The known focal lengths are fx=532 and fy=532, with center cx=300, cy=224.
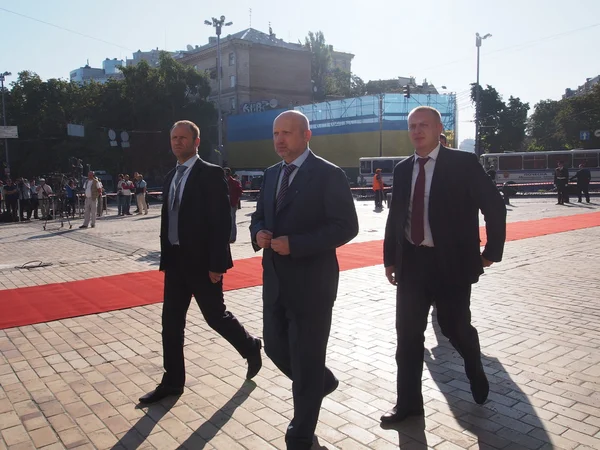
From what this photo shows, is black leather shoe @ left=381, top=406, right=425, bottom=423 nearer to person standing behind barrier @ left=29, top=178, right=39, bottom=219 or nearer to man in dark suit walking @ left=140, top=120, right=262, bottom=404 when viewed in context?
man in dark suit walking @ left=140, top=120, right=262, bottom=404

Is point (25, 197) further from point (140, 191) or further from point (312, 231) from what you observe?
point (312, 231)


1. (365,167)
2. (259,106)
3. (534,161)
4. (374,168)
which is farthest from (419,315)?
(259,106)

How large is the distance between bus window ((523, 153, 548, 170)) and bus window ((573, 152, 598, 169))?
5.64 ft

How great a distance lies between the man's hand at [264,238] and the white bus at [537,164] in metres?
34.5

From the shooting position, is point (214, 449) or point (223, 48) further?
point (223, 48)

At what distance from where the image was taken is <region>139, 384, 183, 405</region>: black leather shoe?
3.73 metres

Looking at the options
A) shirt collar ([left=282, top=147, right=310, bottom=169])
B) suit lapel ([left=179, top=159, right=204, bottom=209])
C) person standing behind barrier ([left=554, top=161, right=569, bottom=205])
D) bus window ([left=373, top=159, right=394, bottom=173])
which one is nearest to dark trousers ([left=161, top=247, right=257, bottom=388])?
suit lapel ([left=179, top=159, right=204, bottom=209])

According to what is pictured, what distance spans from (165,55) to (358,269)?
141ft

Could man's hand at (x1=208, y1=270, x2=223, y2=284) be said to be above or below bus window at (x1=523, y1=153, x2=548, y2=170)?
below

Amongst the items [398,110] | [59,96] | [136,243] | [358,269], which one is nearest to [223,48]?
[59,96]

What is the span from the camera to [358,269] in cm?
875

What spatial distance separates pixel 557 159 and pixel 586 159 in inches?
64.4

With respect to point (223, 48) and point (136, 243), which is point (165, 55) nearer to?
point (223, 48)

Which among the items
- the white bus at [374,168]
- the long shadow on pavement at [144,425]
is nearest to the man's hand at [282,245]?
the long shadow on pavement at [144,425]
